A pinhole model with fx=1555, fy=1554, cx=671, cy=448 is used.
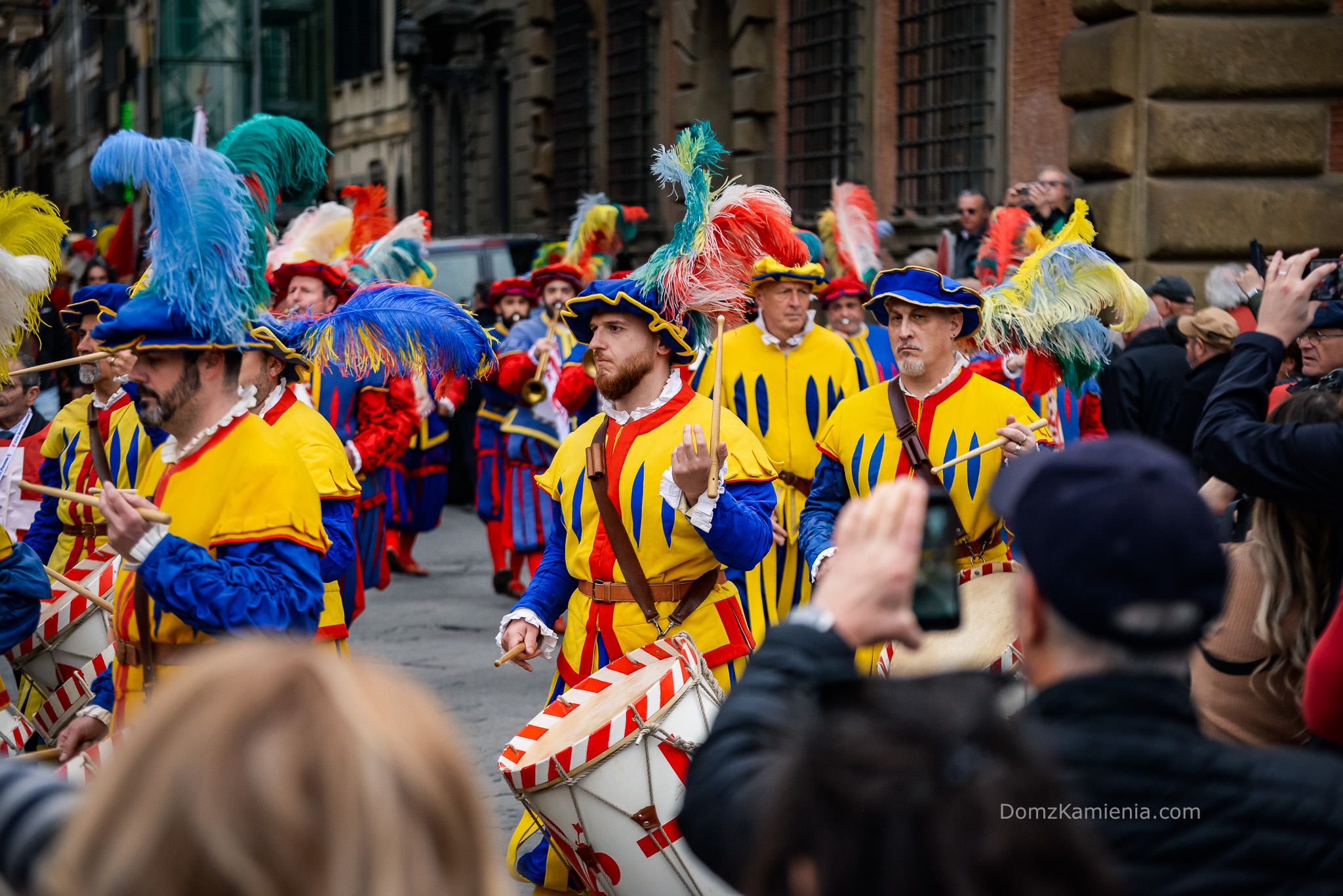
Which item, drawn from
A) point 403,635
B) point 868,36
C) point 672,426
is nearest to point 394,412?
point 403,635

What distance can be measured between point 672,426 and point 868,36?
1081 centimetres

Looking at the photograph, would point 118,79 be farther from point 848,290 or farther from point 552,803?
point 552,803

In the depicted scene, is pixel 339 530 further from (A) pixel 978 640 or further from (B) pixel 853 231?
(B) pixel 853 231

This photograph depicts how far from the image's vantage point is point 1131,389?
322 inches

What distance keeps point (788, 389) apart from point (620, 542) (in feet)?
10.5

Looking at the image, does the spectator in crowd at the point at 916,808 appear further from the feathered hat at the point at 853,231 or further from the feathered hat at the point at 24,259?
the feathered hat at the point at 853,231

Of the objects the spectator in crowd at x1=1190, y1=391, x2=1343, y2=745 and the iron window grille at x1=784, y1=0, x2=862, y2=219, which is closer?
the spectator in crowd at x1=1190, y1=391, x2=1343, y2=745

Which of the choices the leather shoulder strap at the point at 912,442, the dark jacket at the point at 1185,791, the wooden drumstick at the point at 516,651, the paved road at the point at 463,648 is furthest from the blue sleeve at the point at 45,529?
the dark jacket at the point at 1185,791

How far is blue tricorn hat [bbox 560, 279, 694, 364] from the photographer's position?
4801mm

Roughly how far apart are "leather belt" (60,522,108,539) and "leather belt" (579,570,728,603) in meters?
2.57

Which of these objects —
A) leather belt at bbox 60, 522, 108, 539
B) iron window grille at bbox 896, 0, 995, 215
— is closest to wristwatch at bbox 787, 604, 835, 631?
leather belt at bbox 60, 522, 108, 539

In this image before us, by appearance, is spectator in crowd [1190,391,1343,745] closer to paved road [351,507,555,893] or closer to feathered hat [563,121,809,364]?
feathered hat [563,121,809,364]

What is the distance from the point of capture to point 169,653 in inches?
139

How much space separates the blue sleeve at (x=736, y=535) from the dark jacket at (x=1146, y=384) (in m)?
4.29
